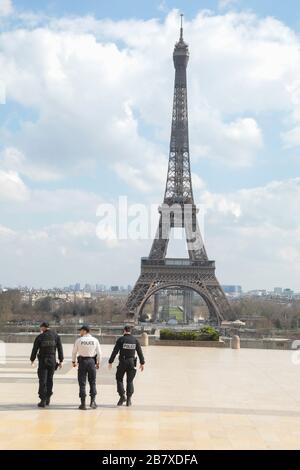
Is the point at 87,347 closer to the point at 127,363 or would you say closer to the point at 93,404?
the point at 127,363

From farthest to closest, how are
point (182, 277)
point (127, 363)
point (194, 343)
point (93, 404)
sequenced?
1. point (182, 277)
2. point (194, 343)
3. point (127, 363)
4. point (93, 404)

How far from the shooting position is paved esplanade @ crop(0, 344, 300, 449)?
9.48m

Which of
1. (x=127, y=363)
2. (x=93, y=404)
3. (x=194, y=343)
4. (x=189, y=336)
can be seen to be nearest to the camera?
(x=93, y=404)

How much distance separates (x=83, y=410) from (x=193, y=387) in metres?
4.88

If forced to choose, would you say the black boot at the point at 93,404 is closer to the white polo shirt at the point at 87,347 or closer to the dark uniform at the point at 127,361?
the dark uniform at the point at 127,361

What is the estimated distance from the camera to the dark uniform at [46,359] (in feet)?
40.5

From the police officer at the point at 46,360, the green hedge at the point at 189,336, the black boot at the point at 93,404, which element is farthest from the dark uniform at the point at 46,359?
the green hedge at the point at 189,336

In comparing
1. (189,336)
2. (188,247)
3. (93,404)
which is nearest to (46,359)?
(93,404)

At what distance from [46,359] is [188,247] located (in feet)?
221

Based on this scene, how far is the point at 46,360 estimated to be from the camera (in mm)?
12477

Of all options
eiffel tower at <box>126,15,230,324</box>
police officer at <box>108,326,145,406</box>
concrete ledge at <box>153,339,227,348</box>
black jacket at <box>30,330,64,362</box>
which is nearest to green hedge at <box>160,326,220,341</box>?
concrete ledge at <box>153,339,227,348</box>

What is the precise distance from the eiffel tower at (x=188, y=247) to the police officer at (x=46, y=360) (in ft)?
192

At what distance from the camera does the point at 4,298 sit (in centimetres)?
10531
